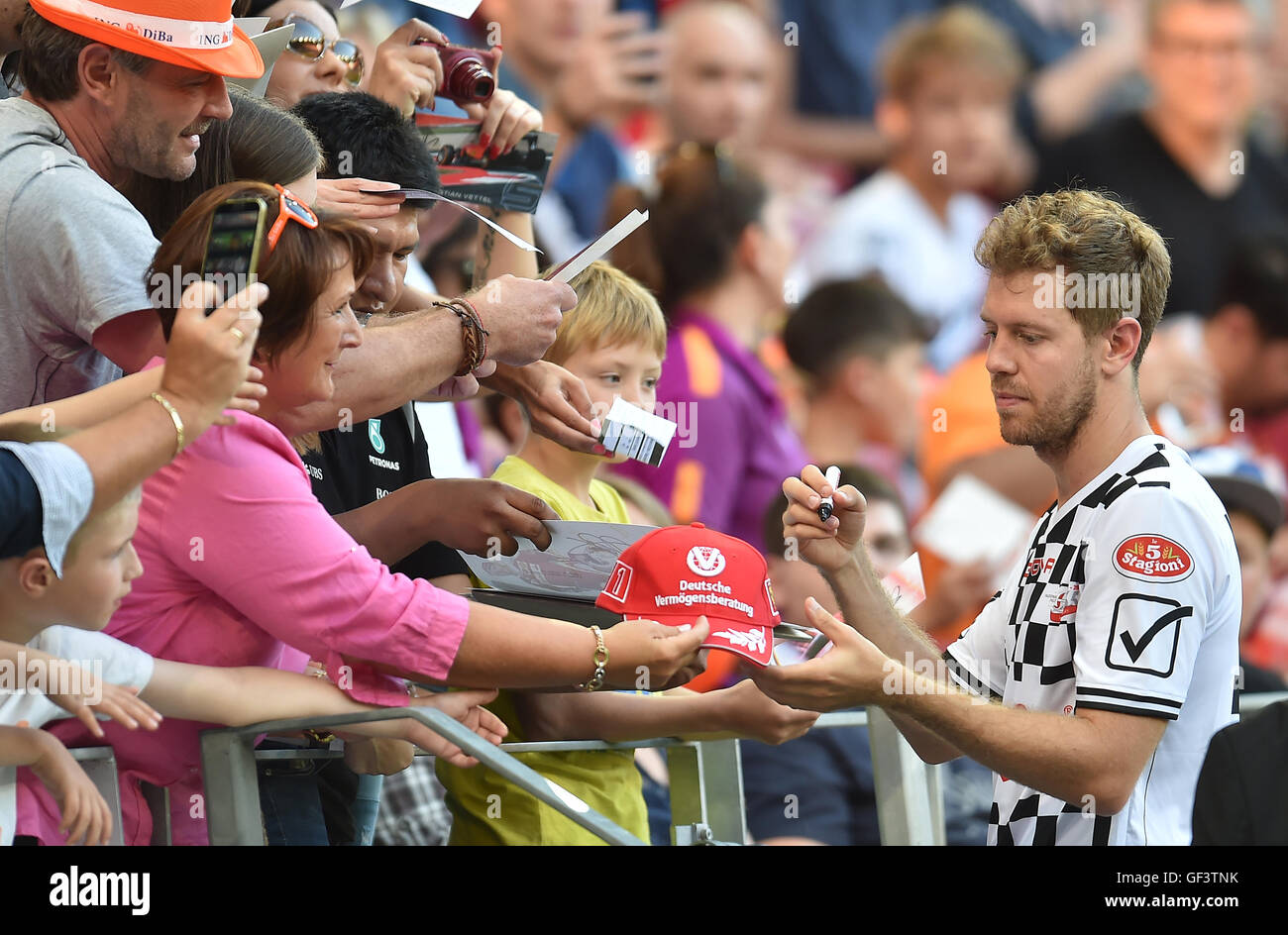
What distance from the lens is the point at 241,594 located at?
7.19 ft

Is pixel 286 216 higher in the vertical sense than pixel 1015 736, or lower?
higher

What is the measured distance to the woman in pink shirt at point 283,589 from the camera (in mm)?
2176

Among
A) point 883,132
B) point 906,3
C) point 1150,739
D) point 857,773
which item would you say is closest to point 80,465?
point 1150,739

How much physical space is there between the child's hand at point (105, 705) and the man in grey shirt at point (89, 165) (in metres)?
0.54

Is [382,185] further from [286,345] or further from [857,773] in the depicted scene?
[857,773]

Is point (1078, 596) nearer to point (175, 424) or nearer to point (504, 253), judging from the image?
point (175, 424)

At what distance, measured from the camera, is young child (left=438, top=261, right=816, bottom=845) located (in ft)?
9.50

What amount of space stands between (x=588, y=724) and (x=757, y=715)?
30 centimetres

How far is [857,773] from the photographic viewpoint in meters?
4.35

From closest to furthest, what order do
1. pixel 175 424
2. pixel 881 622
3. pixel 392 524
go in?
pixel 175 424 < pixel 392 524 < pixel 881 622

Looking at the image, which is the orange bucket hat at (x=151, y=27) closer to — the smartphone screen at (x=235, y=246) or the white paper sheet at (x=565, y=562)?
the smartphone screen at (x=235, y=246)

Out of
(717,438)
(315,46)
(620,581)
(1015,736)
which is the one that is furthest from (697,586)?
(717,438)

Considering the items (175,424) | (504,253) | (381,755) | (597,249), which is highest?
(504,253)
